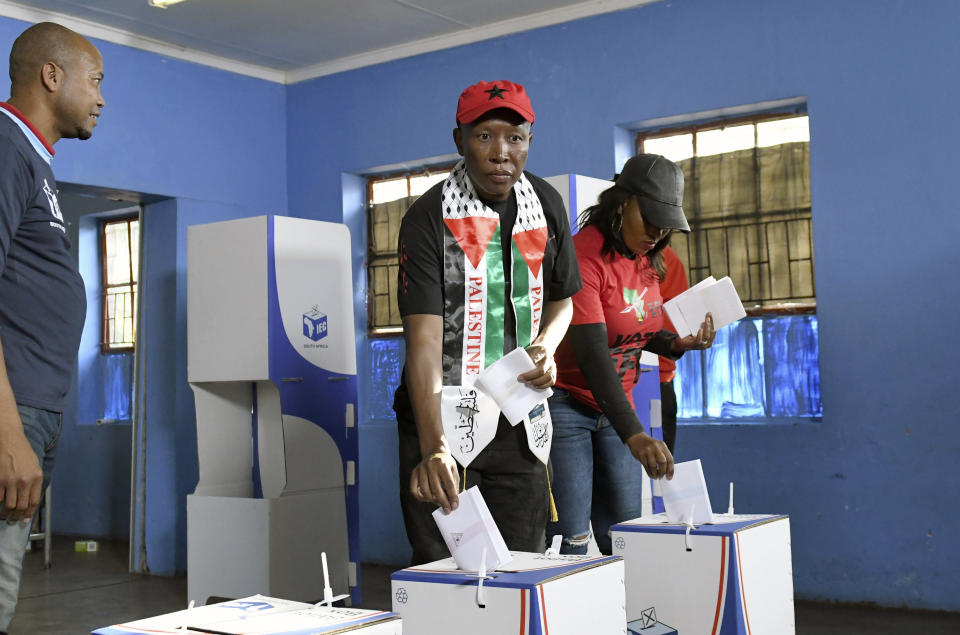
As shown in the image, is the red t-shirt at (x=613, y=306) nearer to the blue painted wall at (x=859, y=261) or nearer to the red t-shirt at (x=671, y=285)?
the red t-shirt at (x=671, y=285)

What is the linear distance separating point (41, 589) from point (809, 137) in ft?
13.8

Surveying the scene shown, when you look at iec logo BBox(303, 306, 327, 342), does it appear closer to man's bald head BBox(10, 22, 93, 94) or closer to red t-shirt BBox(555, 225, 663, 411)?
red t-shirt BBox(555, 225, 663, 411)

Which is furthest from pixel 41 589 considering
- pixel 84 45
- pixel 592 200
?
pixel 84 45

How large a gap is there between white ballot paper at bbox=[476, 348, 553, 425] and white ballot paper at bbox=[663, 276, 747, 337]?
1162 millimetres

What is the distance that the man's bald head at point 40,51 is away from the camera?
174 centimetres

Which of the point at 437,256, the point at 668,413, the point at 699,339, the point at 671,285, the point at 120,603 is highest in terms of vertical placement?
the point at 671,285

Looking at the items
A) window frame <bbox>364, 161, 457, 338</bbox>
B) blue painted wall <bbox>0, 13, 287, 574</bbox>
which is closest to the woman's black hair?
window frame <bbox>364, 161, 457, 338</bbox>

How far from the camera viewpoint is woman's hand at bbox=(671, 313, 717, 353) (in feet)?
9.68

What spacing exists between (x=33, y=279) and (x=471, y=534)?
807mm

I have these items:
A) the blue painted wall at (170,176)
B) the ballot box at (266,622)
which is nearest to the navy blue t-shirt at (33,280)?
the ballot box at (266,622)

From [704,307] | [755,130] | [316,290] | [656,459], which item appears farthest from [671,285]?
[656,459]

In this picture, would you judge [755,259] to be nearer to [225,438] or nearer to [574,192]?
[574,192]

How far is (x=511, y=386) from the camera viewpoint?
188cm

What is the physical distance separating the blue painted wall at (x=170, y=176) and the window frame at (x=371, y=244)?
0.60 meters
